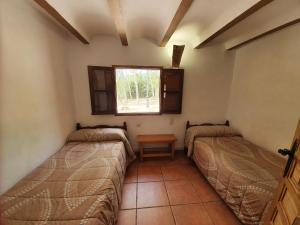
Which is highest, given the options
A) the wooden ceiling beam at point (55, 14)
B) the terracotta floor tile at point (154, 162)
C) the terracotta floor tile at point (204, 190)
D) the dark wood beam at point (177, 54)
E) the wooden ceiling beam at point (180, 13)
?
the wooden ceiling beam at point (180, 13)

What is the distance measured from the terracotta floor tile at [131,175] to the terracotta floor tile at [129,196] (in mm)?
92

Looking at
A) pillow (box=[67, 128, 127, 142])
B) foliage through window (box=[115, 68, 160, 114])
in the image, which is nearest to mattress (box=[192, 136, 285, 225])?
foliage through window (box=[115, 68, 160, 114])

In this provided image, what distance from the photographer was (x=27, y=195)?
122 cm

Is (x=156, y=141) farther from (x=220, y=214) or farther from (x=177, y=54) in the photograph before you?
(x=177, y=54)

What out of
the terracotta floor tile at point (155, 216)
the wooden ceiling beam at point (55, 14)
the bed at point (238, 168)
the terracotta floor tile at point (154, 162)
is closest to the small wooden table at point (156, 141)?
the terracotta floor tile at point (154, 162)

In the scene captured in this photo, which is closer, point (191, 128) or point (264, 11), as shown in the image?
point (264, 11)

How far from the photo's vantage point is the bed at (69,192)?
1.03 meters

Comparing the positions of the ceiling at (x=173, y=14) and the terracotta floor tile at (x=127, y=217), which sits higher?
the ceiling at (x=173, y=14)

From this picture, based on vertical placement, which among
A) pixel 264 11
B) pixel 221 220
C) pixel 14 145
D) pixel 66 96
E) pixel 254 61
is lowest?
pixel 221 220

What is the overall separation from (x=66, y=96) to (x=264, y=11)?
115 inches

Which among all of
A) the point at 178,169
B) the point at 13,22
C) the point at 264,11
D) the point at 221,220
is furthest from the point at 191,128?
the point at 13,22

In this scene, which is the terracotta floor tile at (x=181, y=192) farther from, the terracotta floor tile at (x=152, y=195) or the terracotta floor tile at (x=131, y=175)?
the terracotta floor tile at (x=131, y=175)

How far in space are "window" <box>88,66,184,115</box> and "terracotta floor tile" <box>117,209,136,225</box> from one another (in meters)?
1.64

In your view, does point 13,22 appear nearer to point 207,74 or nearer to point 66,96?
point 66,96
